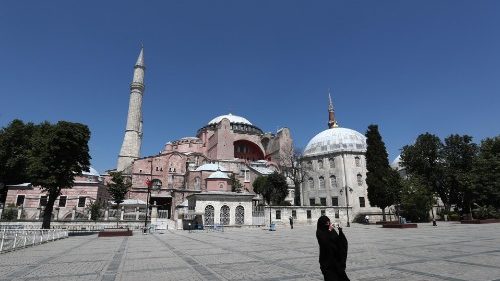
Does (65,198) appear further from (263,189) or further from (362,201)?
(362,201)

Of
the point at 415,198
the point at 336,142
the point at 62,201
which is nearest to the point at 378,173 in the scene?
the point at 415,198

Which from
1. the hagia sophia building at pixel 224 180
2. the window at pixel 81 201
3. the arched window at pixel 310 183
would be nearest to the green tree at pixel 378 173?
the hagia sophia building at pixel 224 180

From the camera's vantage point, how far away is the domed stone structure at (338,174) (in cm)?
3988

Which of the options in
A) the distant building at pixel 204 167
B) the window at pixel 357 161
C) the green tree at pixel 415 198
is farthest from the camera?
the window at pixel 357 161

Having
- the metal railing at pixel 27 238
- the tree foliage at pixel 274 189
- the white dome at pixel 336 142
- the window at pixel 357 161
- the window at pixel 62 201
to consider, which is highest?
the white dome at pixel 336 142

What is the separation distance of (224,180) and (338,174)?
1619cm

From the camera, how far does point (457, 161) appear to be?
3722cm

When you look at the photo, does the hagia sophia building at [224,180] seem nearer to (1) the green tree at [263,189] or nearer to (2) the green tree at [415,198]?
(1) the green tree at [263,189]

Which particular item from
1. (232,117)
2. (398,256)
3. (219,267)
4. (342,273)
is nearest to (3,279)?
(219,267)

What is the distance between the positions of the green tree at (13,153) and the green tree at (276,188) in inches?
1198

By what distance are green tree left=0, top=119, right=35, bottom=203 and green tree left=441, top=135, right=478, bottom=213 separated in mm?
51474

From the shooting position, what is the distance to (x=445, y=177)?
120 ft

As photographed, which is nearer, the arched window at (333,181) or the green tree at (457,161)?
the green tree at (457,161)

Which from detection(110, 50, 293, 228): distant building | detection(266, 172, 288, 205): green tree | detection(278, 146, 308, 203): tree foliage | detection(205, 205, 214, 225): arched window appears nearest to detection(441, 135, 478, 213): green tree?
detection(278, 146, 308, 203): tree foliage
